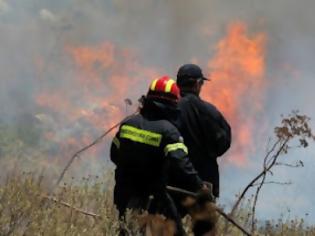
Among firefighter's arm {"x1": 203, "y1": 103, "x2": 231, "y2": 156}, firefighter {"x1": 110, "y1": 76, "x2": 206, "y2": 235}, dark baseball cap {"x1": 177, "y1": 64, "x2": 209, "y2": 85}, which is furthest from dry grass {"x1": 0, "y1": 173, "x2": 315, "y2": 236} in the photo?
dark baseball cap {"x1": 177, "y1": 64, "x2": 209, "y2": 85}

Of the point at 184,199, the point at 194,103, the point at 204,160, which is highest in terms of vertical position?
the point at 194,103

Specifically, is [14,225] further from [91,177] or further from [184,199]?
[91,177]

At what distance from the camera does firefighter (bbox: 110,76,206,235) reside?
7.23 meters

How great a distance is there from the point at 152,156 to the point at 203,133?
123 cm

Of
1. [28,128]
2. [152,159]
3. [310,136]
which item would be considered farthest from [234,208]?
[28,128]

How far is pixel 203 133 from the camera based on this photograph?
27.5ft

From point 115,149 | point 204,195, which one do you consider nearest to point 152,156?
point 115,149

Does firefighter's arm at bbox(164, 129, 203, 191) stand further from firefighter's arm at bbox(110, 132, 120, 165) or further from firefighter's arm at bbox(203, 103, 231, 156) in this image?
firefighter's arm at bbox(203, 103, 231, 156)

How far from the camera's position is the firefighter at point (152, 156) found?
7.23 meters

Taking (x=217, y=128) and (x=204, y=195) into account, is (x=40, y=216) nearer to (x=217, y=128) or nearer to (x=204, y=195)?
(x=204, y=195)

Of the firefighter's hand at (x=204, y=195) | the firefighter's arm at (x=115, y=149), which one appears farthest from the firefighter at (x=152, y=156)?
the firefighter's hand at (x=204, y=195)

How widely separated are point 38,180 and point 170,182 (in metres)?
1.40

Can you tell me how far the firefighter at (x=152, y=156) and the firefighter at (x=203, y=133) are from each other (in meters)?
0.73

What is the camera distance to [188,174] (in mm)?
7242
